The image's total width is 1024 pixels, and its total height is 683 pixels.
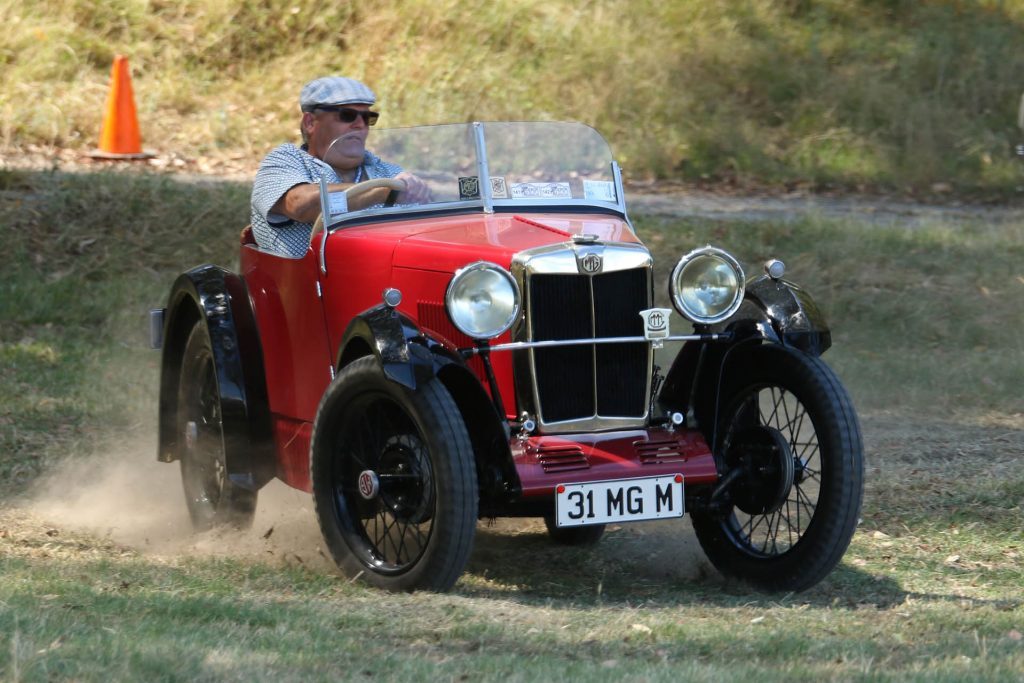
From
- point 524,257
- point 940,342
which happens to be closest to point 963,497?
point 524,257

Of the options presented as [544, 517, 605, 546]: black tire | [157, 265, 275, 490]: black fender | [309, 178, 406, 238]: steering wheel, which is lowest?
[544, 517, 605, 546]: black tire

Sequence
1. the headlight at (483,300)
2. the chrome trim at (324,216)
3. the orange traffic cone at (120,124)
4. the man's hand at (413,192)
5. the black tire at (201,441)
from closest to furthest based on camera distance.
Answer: the headlight at (483,300)
the chrome trim at (324,216)
the man's hand at (413,192)
the black tire at (201,441)
the orange traffic cone at (120,124)

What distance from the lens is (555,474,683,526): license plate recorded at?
4637 mm

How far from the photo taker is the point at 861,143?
1505 centimetres

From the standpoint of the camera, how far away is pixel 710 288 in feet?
16.5

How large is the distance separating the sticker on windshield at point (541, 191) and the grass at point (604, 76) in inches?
342

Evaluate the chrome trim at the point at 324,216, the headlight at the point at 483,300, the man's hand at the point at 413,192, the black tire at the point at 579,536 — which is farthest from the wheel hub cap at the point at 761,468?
the chrome trim at the point at 324,216

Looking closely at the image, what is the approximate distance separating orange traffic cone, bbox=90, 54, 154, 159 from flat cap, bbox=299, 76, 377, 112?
303 inches

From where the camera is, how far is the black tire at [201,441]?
6.02 m

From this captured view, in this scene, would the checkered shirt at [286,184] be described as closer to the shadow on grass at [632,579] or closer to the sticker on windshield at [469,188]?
the sticker on windshield at [469,188]

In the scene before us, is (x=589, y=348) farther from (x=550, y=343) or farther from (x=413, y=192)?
(x=413, y=192)

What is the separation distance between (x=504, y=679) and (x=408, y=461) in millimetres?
1193

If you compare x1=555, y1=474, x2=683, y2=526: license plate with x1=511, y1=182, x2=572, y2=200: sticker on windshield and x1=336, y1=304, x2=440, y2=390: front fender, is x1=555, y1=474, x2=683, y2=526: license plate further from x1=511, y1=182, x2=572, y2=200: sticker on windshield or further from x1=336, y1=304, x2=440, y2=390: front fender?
x1=511, y1=182, x2=572, y2=200: sticker on windshield

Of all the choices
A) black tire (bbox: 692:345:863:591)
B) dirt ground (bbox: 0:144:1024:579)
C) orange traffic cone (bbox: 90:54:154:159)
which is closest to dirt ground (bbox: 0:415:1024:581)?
dirt ground (bbox: 0:144:1024:579)
